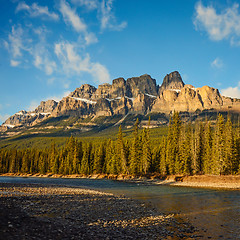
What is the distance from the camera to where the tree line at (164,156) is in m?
67.5

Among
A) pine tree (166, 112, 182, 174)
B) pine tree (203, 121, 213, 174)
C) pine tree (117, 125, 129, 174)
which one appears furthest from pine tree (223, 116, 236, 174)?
pine tree (117, 125, 129, 174)

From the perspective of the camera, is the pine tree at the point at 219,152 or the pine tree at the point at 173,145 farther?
the pine tree at the point at 173,145

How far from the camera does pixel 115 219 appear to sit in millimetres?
18047

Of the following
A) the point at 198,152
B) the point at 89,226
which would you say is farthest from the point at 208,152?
the point at 89,226

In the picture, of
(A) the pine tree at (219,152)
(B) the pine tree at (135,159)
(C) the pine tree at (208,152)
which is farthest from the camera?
(B) the pine tree at (135,159)

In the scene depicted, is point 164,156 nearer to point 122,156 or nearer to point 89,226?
point 122,156

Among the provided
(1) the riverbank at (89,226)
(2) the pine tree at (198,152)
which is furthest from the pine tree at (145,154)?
(1) the riverbank at (89,226)

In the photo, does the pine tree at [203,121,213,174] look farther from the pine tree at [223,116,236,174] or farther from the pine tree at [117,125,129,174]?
the pine tree at [117,125,129,174]

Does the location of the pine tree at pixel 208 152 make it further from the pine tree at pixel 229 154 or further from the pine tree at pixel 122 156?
the pine tree at pixel 122 156

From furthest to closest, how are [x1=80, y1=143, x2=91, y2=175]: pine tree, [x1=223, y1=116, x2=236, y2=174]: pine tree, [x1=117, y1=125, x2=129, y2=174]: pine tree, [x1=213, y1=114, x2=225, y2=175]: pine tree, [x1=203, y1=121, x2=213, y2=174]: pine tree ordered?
[x1=80, y1=143, x2=91, y2=175]: pine tree
[x1=117, y1=125, x2=129, y2=174]: pine tree
[x1=203, y1=121, x2=213, y2=174]: pine tree
[x1=223, y1=116, x2=236, y2=174]: pine tree
[x1=213, y1=114, x2=225, y2=175]: pine tree

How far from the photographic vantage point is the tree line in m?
67.5

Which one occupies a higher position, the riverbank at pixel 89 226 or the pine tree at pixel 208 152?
the pine tree at pixel 208 152

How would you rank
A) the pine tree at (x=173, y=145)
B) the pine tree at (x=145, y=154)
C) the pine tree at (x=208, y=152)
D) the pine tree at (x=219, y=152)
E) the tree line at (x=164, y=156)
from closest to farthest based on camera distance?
the pine tree at (x=219, y=152) < the tree line at (x=164, y=156) < the pine tree at (x=208, y=152) < the pine tree at (x=173, y=145) < the pine tree at (x=145, y=154)

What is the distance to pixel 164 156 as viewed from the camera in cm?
8038
